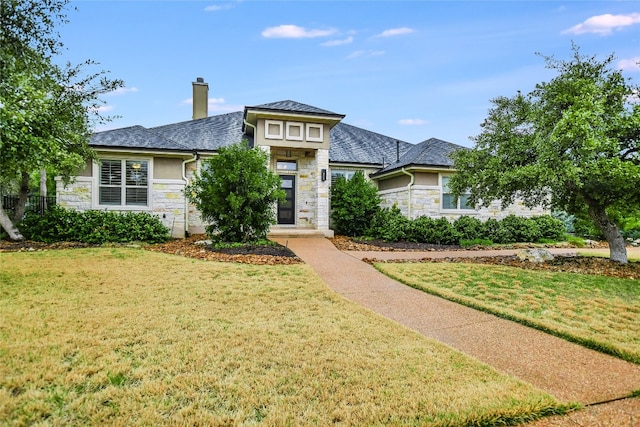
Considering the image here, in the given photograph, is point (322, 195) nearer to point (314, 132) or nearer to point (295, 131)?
point (314, 132)

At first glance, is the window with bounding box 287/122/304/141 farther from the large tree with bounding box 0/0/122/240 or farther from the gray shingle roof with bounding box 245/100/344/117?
the large tree with bounding box 0/0/122/240

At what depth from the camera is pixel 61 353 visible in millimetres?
3328

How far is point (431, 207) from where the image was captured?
14.5m

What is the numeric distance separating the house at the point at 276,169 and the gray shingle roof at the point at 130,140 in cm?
3

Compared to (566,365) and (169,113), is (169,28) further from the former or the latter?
(566,365)

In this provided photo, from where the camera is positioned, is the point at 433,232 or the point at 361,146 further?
the point at 361,146

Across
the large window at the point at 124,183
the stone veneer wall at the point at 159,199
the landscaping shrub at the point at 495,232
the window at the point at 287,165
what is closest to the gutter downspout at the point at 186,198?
the stone veneer wall at the point at 159,199

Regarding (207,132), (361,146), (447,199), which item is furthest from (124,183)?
(447,199)

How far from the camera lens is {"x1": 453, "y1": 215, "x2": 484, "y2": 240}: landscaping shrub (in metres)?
13.9

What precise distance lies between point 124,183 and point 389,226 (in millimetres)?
9692

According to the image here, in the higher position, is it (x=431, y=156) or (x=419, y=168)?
(x=431, y=156)

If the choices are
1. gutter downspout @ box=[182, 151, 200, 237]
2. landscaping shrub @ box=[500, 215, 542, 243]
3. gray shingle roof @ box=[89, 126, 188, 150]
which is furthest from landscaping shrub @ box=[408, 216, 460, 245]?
gray shingle roof @ box=[89, 126, 188, 150]

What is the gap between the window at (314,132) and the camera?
1389 centimetres

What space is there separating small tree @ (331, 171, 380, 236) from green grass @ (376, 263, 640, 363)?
5.98 metres
